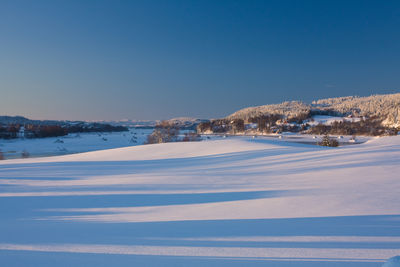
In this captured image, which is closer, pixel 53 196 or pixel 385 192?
pixel 385 192

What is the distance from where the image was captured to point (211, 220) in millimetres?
3451

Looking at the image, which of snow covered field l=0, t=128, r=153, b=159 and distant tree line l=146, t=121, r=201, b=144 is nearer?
snow covered field l=0, t=128, r=153, b=159

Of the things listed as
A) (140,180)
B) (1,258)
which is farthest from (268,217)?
(140,180)

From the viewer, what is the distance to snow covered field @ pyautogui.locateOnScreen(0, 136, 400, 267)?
2447mm

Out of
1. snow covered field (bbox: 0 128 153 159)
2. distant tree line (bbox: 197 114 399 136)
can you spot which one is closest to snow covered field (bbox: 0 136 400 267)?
snow covered field (bbox: 0 128 153 159)

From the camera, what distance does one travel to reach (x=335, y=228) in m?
2.90

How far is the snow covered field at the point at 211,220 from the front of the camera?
245 cm

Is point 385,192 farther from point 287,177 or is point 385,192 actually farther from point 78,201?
point 78,201

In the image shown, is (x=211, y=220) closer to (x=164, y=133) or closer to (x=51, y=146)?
(x=164, y=133)

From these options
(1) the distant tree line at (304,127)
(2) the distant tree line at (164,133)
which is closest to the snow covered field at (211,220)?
(2) the distant tree line at (164,133)

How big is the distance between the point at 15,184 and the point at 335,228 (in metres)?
6.98

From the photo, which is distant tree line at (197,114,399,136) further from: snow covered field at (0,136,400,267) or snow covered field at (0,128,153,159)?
snow covered field at (0,136,400,267)

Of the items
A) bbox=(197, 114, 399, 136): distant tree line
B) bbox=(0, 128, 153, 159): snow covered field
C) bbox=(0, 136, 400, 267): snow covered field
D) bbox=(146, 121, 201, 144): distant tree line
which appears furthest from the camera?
bbox=(197, 114, 399, 136): distant tree line

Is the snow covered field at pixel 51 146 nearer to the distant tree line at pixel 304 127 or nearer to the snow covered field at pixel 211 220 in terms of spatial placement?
the snow covered field at pixel 211 220
